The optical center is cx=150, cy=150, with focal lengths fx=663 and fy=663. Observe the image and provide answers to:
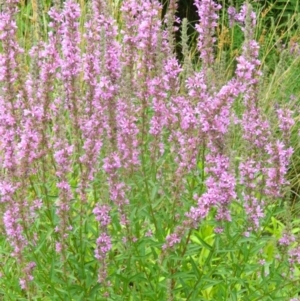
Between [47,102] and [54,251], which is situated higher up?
[47,102]

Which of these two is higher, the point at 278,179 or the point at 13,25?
the point at 13,25

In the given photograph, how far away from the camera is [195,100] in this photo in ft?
10.7

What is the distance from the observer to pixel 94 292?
11.4 ft

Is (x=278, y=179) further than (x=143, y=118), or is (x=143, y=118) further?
(x=143, y=118)

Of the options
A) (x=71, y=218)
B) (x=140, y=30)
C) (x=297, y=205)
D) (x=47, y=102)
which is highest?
(x=140, y=30)

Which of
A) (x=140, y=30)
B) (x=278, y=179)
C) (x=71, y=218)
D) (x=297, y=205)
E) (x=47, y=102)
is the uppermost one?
(x=140, y=30)

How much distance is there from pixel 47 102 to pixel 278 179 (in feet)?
3.92

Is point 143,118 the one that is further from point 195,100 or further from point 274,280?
point 274,280

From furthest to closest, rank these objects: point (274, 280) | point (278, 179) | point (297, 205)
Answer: point (297, 205) → point (274, 280) → point (278, 179)

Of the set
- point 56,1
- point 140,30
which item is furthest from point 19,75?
point 140,30

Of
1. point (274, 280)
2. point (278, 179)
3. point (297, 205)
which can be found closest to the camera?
point (278, 179)

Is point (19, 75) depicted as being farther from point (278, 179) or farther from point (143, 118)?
point (278, 179)

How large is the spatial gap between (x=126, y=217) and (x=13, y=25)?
1.10 m

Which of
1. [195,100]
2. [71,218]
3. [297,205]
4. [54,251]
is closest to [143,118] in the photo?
[195,100]
